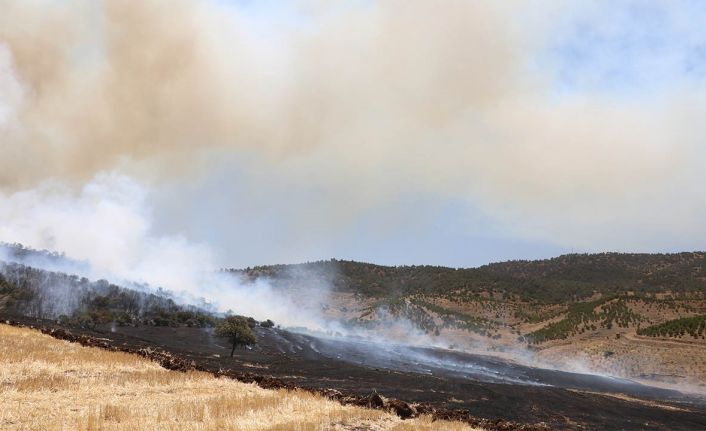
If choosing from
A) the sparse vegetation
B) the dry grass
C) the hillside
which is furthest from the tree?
the sparse vegetation

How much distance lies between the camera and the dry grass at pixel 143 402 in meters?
14.6

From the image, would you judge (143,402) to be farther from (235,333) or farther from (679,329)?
(679,329)

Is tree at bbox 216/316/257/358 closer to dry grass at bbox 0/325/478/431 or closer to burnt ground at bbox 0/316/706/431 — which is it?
burnt ground at bbox 0/316/706/431

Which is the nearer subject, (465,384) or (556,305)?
(465,384)

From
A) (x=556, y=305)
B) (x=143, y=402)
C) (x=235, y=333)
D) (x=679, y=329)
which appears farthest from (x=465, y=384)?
(x=556, y=305)

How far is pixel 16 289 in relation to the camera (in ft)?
273

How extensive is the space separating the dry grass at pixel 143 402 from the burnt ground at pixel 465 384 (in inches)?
346

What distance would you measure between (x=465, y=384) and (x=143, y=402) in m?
31.7

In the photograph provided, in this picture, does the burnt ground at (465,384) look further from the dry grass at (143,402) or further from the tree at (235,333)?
the dry grass at (143,402)

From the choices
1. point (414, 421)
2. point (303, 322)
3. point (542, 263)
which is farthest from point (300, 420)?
point (542, 263)

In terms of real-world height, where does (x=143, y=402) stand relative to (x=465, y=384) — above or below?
above

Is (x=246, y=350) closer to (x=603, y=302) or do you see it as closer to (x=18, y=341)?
(x=18, y=341)

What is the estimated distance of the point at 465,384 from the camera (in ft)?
143

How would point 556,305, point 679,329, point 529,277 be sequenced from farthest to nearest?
point 529,277, point 556,305, point 679,329
